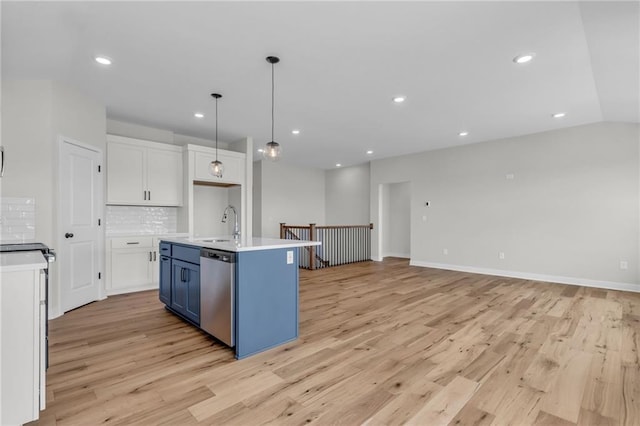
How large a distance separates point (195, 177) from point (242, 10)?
348 cm

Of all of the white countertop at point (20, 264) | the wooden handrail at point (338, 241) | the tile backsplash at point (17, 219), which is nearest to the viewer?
the white countertop at point (20, 264)

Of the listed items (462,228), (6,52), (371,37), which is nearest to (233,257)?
(371,37)

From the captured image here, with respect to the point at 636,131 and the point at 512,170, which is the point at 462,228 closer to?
the point at 512,170

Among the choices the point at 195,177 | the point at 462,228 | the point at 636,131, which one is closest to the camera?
the point at 636,131

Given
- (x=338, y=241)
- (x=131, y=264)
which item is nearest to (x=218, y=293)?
(x=131, y=264)

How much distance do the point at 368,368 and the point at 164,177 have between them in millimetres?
4414

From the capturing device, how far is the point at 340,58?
2938 millimetres

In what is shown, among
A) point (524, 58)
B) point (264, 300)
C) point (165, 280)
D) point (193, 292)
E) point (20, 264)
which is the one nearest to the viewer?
point (20, 264)

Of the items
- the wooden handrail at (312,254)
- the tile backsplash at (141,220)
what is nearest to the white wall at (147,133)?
the tile backsplash at (141,220)

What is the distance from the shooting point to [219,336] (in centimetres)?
269

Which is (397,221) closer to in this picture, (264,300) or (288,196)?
(288,196)

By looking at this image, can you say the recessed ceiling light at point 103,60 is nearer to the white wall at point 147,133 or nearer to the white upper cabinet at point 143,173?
the white upper cabinet at point 143,173

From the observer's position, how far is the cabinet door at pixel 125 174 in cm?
450

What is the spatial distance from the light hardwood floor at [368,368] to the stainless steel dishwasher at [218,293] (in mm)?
170
